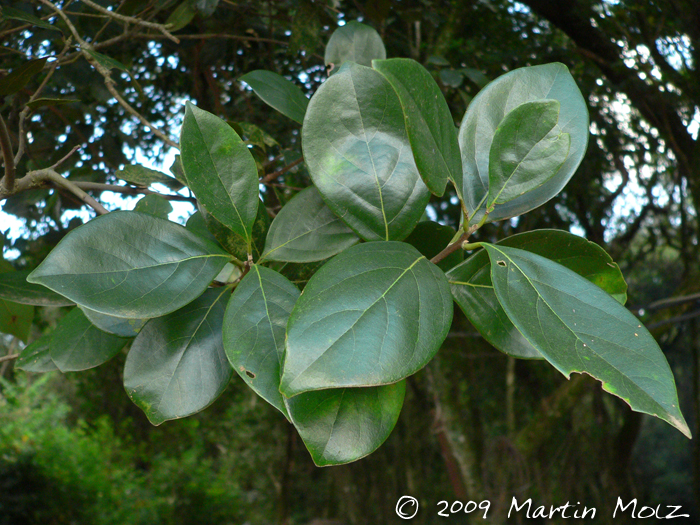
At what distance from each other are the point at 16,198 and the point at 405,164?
0.99 m

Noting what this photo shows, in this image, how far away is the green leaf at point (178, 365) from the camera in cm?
38

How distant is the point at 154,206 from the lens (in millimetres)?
544

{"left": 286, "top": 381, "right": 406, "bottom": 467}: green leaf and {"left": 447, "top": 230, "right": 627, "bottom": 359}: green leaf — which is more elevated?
{"left": 447, "top": 230, "right": 627, "bottom": 359}: green leaf

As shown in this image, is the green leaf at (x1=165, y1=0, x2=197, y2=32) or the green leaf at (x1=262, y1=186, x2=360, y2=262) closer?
the green leaf at (x1=262, y1=186, x2=360, y2=262)

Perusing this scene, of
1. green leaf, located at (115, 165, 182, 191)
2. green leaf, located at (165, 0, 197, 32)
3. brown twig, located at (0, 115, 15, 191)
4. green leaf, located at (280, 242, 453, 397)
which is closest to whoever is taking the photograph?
green leaf, located at (280, 242, 453, 397)

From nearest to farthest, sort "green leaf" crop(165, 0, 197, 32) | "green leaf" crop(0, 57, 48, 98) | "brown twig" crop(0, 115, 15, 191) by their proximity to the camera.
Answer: "brown twig" crop(0, 115, 15, 191), "green leaf" crop(0, 57, 48, 98), "green leaf" crop(165, 0, 197, 32)

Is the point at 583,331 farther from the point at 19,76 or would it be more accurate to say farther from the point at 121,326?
the point at 19,76

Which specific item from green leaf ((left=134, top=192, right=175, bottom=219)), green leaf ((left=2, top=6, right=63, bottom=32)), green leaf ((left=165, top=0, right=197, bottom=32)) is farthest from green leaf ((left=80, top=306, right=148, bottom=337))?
green leaf ((left=165, top=0, right=197, bottom=32))

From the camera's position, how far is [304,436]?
32 cm

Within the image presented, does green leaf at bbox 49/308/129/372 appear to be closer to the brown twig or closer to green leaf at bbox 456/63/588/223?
the brown twig

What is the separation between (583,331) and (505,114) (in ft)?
0.66

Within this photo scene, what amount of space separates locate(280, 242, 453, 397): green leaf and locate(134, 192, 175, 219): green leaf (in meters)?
0.29

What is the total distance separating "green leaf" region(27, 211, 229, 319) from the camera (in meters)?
0.33

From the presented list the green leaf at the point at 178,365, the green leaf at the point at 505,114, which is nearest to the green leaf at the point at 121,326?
the green leaf at the point at 178,365
